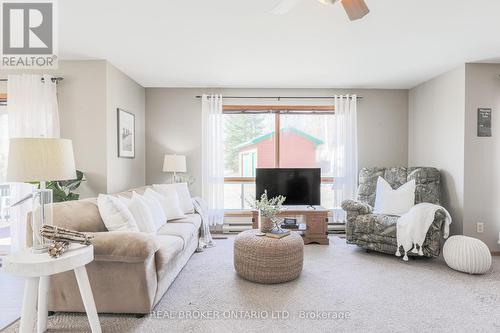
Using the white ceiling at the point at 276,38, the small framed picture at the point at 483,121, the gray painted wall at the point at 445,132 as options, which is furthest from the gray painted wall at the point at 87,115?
the small framed picture at the point at 483,121

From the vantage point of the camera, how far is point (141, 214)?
254 cm

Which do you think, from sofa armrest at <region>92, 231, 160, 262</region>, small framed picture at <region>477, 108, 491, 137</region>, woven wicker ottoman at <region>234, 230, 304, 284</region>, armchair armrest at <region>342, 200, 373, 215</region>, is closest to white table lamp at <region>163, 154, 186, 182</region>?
woven wicker ottoman at <region>234, 230, 304, 284</region>

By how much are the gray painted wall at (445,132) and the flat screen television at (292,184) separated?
66.8 inches

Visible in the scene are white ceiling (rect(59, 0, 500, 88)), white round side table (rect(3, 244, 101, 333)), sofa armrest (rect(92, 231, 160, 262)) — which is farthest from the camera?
white ceiling (rect(59, 0, 500, 88))

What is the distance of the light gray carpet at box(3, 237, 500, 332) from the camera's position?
6.39 ft

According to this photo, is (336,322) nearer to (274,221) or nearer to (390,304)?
(390,304)

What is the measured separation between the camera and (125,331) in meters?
1.88

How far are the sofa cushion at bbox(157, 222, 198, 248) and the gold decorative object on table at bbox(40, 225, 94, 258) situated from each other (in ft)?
3.27

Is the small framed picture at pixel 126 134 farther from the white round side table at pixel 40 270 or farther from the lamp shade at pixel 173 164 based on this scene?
the white round side table at pixel 40 270

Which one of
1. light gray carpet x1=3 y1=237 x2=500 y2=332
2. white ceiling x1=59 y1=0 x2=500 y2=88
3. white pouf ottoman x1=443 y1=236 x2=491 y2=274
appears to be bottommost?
light gray carpet x1=3 y1=237 x2=500 y2=332

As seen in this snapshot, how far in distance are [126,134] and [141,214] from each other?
168 centimetres

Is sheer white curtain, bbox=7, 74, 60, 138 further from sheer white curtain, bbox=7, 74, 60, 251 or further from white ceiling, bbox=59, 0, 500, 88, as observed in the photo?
white ceiling, bbox=59, 0, 500, 88

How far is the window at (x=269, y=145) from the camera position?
456 centimetres

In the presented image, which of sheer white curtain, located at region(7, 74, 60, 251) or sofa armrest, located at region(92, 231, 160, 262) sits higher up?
sheer white curtain, located at region(7, 74, 60, 251)
